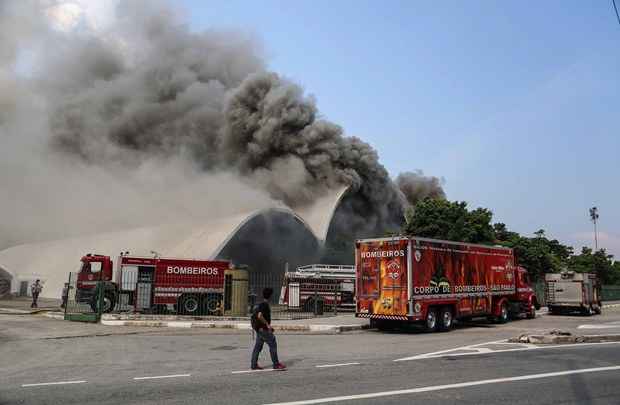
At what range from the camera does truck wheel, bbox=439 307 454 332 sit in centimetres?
1648

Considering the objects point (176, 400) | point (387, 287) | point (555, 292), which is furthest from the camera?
point (555, 292)

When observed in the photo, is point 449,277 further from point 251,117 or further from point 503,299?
point 251,117

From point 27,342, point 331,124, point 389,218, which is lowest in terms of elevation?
point 27,342

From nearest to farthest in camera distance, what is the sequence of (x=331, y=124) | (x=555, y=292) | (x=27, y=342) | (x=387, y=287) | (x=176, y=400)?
1. (x=176, y=400)
2. (x=27, y=342)
3. (x=387, y=287)
4. (x=555, y=292)
5. (x=331, y=124)

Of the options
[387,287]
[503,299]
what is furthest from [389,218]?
[387,287]

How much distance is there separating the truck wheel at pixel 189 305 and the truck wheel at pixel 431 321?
935 centimetres

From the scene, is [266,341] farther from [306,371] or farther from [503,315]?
[503,315]

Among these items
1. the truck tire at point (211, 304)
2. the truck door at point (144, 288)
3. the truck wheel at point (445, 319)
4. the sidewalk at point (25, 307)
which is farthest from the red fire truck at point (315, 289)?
the sidewalk at point (25, 307)

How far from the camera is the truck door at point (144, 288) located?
20.9 m

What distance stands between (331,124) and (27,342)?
42955 millimetres

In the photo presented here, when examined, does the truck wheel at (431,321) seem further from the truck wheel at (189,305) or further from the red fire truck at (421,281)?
the truck wheel at (189,305)

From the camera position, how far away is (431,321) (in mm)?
16094

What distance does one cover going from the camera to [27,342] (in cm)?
1315

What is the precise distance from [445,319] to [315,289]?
7.82m
